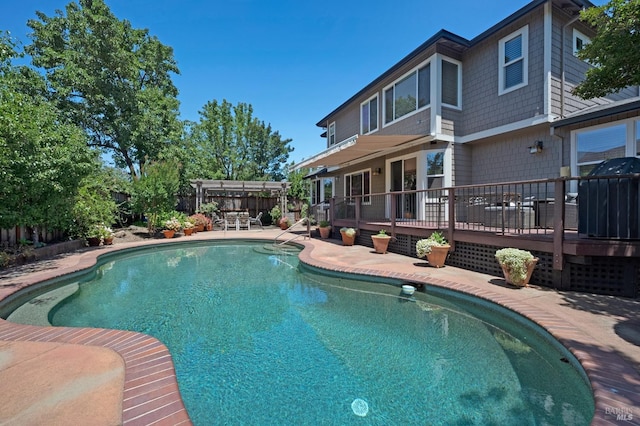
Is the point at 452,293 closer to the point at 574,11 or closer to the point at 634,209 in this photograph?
the point at 634,209

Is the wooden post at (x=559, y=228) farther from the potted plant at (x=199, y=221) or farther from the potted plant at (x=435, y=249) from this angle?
the potted plant at (x=199, y=221)

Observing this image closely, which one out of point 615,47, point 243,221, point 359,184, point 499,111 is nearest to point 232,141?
point 243,221

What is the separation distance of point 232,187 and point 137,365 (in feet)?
57.0

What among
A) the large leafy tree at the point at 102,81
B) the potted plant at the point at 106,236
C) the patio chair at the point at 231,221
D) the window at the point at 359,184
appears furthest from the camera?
the patio chair at the point at 231,221

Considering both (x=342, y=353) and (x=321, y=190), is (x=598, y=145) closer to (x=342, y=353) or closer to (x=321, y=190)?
(x=342, y=353)

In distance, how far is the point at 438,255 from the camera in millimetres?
6910

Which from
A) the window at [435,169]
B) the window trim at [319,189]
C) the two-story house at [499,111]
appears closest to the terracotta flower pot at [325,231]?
the two-story house at [499,111]

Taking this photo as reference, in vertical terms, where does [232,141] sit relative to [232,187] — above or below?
above

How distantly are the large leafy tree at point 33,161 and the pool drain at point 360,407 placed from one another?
334 inches

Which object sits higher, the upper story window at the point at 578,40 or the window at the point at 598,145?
the upper story window at the point at 578,40

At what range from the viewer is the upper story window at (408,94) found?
9.90 metres

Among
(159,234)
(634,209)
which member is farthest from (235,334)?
(159,234)

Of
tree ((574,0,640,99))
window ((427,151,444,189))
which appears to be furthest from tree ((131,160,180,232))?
tree ((574,0,640,99))

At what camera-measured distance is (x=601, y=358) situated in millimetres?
2809
